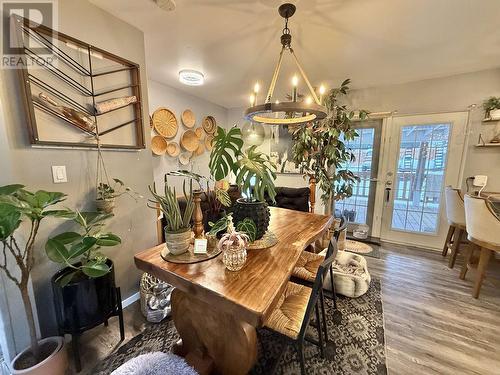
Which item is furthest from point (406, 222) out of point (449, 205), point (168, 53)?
point (168, 53)

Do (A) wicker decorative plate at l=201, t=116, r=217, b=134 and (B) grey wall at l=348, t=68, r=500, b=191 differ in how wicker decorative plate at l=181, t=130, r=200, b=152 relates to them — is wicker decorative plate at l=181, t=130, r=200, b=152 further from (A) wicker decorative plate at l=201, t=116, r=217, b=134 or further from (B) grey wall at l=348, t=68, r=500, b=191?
(B) grey wall at l=348, t=68, r=500, b=191

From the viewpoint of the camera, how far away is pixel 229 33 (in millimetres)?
1964

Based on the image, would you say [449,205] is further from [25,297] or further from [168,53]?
[25,297]

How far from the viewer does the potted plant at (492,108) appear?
2.55 m

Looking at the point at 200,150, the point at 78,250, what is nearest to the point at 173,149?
the point at 200,150

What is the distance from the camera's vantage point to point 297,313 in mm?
1209

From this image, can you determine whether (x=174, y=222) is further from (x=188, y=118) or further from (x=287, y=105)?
(x=188, y=118)

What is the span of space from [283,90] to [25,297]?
3.82 meters

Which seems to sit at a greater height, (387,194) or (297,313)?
(387,194)

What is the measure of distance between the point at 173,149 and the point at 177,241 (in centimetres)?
277

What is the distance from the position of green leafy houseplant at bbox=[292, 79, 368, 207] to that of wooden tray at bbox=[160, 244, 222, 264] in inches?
88.8

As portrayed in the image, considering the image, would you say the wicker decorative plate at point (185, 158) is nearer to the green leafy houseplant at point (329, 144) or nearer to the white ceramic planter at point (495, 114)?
the green leafy houseplant at point (329, 144)

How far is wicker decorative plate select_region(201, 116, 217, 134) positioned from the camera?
4.19 metres

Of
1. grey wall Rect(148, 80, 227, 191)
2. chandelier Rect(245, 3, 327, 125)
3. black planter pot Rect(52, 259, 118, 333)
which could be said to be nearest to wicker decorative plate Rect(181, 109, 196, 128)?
grey wall Rect(148, 80, 227, 191)
